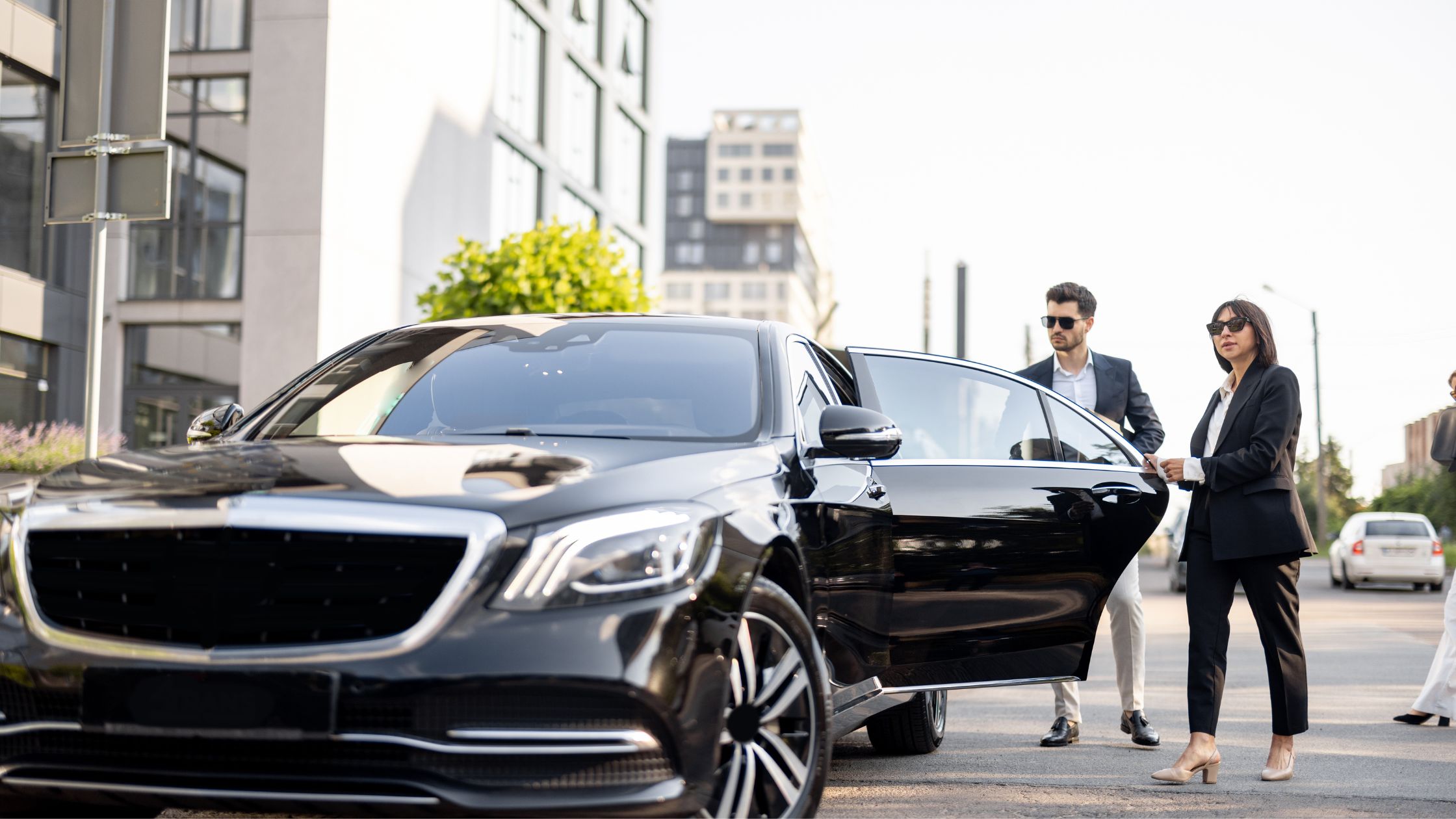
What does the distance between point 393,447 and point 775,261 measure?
505 feet

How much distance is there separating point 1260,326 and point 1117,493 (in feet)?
3.02

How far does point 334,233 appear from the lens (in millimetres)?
25688

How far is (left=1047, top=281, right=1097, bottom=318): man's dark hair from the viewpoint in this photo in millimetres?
7953

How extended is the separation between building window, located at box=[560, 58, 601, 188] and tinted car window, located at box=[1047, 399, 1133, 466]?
30356 mm

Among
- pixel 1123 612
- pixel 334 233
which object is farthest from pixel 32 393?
pixel 1123 612

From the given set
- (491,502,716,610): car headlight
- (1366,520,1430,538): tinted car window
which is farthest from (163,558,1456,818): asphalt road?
(1366,520,1430,538): tinted car window

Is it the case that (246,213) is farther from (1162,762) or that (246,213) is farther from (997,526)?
(997,526)

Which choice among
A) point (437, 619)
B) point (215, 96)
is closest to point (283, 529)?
point (437, 619)

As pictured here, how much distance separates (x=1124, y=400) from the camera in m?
7.96

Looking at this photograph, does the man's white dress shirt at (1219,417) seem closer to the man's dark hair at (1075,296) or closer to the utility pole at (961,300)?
the man's dark hair at (1075,296)

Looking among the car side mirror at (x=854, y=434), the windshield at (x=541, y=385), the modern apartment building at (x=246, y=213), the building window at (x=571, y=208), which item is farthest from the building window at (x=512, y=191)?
the car side mirror at (x=854, y=434)

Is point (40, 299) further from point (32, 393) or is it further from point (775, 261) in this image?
point (775, 261)

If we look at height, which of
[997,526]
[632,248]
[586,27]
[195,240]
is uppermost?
[586,27]

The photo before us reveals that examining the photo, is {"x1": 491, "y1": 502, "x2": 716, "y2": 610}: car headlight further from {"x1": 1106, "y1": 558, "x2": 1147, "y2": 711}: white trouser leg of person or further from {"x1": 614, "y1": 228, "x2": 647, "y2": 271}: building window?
{"x1": 614, "y1": 228, "x2": 647, "y2": 271}: building window
